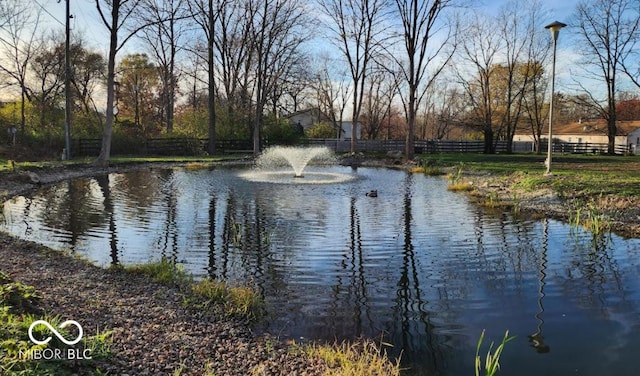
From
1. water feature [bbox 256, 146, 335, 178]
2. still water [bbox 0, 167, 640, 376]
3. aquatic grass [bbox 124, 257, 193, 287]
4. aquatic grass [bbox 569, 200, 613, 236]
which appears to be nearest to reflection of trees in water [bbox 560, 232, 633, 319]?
still water [bbox 0, 167, 640, 376]

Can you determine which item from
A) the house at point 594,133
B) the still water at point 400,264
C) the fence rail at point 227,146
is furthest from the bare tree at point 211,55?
the house at point 594,133

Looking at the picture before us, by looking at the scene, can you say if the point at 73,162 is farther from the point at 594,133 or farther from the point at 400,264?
the point at 594,133

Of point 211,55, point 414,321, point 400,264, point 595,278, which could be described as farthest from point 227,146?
point 414,321

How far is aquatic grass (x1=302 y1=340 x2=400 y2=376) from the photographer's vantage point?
11.7 ft

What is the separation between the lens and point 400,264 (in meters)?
6.98

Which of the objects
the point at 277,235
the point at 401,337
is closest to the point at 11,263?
the point at 277,235

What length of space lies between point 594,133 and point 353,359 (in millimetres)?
65045

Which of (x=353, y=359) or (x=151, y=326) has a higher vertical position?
(x=151, y=326)

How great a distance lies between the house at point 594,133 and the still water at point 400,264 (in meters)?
50.1

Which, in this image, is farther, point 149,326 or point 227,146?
point 227,146

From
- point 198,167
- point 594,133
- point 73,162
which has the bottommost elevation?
point 198,167

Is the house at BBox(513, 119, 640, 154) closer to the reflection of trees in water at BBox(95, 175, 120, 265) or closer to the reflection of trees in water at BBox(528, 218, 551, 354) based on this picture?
the reflection of trees in water at BBox(95, 175, 120, 265)

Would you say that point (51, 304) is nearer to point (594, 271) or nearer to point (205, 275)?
point (205, 275)

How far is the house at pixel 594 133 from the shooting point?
57.0 meters
